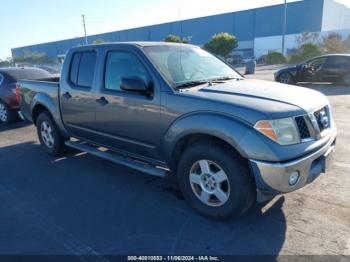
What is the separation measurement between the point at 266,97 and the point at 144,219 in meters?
1.83

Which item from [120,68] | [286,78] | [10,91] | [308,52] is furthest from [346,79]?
[308,52]

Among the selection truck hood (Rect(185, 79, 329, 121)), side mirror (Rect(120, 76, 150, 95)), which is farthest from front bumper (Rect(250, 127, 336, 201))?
side mirror (Rect(120, 76, 150, 95))

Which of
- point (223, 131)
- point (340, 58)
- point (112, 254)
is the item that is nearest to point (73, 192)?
point (112, 254)

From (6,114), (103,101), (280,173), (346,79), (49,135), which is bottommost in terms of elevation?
(346,79)

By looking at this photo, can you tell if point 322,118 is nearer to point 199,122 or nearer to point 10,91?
point 199,122

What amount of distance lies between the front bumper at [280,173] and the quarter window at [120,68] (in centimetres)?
170

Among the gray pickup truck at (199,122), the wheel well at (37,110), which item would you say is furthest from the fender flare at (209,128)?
the wheel well at (37,110)

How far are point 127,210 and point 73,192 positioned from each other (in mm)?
964

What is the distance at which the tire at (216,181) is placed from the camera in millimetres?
3027

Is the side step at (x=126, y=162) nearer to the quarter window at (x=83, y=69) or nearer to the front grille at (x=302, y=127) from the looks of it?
the quarter window at (x=83, y=69)

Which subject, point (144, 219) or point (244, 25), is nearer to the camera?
point (144, 219)

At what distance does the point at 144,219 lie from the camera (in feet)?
11.2

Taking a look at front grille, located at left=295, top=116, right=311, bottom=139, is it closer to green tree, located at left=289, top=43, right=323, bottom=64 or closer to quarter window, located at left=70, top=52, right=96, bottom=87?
quarter window, located at left=70, top=52, right=96, bottom=87

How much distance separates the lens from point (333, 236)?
2988 millimetres
